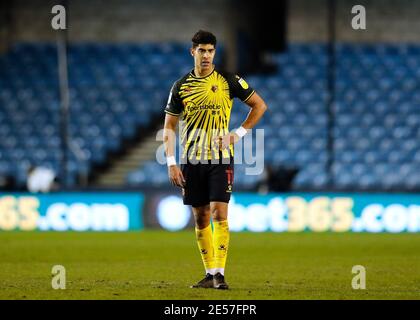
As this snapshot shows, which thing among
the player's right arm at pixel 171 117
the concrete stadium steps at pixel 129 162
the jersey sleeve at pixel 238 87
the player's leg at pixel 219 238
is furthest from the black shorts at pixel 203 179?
the concrete stadium steps at pixel 129 162

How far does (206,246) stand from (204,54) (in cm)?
188

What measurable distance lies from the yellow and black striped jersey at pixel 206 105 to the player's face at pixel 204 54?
17 centimetres

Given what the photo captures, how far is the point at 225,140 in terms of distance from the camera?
9750mm

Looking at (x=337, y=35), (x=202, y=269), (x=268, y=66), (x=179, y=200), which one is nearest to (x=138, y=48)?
(x=268, y=66)

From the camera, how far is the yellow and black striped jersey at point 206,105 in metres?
9.88

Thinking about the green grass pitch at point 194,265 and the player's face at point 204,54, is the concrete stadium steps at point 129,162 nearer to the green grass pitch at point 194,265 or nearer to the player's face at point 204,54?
the green grass pitch at point 194,265

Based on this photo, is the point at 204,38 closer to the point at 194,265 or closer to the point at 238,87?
the point at 238,87

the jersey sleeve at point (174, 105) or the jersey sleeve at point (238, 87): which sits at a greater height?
the jersey sleeve at point (238, 87)

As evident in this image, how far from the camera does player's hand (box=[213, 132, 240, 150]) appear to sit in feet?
32.0
